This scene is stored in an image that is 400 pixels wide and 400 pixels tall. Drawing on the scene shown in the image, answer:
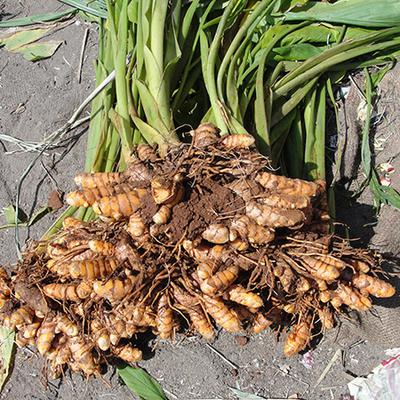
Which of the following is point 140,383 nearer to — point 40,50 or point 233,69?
point 233,69

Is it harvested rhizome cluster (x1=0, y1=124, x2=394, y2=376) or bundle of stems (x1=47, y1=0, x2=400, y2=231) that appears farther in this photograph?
bundle of stems (x1=47, y1=0, x2=400, y2=231)

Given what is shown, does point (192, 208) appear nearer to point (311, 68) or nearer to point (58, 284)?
point (58, 284)

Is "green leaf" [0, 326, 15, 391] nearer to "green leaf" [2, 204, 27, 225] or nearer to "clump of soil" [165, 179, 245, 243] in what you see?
"green leaf" [2, 204, 27, 225]

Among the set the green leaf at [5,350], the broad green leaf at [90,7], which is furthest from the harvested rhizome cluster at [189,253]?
the broad green leaf at [90,7]

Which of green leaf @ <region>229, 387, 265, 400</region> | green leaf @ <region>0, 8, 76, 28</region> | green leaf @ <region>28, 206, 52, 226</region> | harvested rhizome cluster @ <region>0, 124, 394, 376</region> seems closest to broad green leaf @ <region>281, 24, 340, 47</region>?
harvested rhizome cluster @ <region>0, 124, 394, 376</region>

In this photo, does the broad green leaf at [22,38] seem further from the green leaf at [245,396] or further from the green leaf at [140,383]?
the green leaf at [245,396]

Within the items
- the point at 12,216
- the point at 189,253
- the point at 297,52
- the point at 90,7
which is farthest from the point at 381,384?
the point at 90,7
